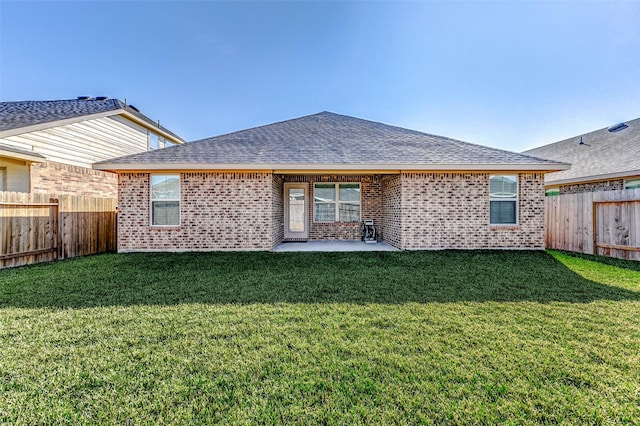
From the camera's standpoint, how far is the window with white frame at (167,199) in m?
9.37

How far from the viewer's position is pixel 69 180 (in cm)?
1114

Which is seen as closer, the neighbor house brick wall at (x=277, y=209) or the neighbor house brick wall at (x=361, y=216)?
the neighbor house brick wall at (x=277, y=209)

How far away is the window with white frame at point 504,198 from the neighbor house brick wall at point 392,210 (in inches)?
114

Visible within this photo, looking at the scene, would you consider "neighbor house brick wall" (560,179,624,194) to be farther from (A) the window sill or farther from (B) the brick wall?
(B) the brick wall

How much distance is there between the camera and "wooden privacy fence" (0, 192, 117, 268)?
7.09 m

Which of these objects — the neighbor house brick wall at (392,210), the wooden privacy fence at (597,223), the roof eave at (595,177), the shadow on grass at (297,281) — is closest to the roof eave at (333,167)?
the neighbor house brick wall at (392,210)

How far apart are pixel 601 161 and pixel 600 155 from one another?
0.96m

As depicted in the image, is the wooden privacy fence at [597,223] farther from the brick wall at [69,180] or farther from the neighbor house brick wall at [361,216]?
the brick wall at [69,180]

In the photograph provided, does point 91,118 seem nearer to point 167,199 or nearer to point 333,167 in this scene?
point 167,199

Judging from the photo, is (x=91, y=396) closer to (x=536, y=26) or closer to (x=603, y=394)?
(x=603, y=394)

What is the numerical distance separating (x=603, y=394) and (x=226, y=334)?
3324 millimetres

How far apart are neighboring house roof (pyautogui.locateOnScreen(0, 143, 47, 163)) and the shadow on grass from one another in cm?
401

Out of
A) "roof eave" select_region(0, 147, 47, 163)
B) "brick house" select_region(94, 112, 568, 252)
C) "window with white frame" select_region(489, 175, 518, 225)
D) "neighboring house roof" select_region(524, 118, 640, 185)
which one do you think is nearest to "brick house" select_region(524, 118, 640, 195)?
"neighboring house roof" select_region(524, 118, 640, 185)

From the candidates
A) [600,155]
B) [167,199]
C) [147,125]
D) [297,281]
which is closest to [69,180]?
[167,199]
